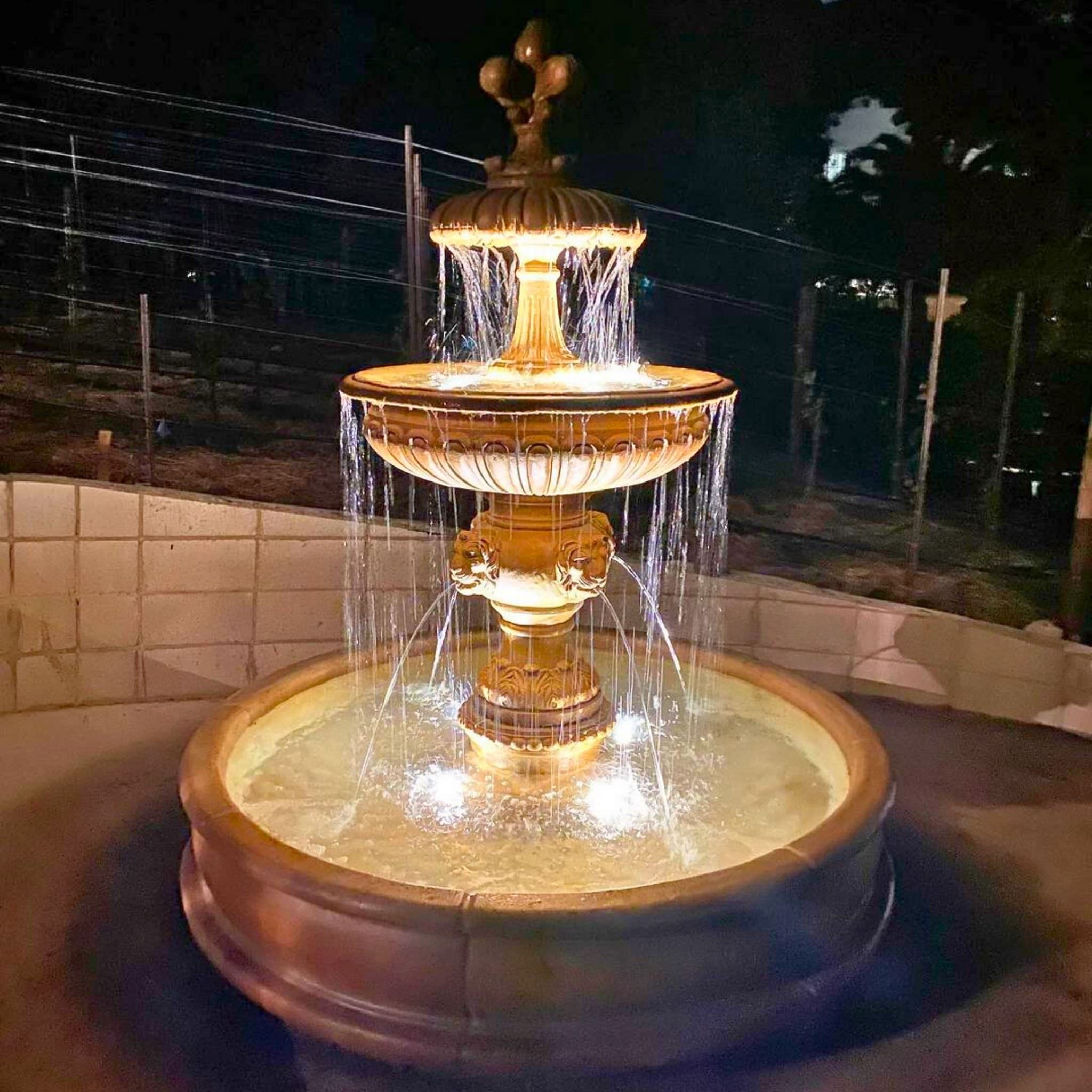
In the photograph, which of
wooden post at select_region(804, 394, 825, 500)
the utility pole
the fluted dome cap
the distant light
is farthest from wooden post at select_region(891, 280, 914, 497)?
the fluted dome cap

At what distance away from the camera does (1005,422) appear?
19.0 feet

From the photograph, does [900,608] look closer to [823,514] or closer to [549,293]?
[823,514]

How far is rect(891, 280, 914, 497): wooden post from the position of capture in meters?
5.71

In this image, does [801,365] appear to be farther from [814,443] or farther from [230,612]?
[230,612]

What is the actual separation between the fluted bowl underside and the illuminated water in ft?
3.76

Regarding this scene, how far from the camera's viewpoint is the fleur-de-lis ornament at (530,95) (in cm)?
309

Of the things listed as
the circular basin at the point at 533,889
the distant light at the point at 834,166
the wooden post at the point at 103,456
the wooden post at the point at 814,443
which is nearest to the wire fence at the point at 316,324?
the wooden post at the point at 814,443

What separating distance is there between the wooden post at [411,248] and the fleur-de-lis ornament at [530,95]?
2.36 metres

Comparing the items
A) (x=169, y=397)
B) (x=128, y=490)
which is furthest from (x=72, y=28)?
(x=128, y=490)

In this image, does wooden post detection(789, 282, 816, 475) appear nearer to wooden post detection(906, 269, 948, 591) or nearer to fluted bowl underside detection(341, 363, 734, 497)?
wooden post detection(906, 269, 948, 591)

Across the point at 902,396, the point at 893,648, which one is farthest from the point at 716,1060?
the point at 902,396

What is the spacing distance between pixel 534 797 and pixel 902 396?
3542 millimetres

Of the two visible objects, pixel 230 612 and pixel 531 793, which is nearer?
pixel 531 793

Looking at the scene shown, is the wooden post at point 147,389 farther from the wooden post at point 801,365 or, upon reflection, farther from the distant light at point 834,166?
the distant light at point 834,166
